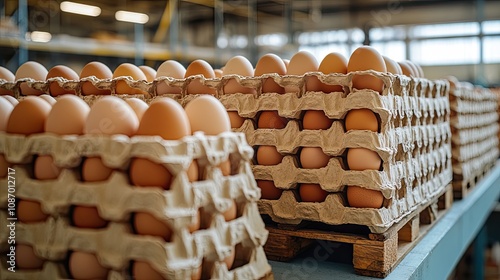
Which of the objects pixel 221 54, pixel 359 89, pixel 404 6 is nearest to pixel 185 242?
pixel 359 89

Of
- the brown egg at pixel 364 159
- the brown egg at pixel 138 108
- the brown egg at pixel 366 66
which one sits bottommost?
the brown egg at pixel 364 159

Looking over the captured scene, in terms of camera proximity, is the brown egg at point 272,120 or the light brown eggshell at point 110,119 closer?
the light brown eggshell at point 110,119

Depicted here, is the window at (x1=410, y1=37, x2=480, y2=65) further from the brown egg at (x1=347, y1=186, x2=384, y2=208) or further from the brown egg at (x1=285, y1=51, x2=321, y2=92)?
the brown egg at (x1=347, y1=186, x2=384, y2=208)

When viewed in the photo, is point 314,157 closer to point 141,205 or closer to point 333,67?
point 333,67

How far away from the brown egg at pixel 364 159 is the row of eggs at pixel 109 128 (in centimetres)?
56

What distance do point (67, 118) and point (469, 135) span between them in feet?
9.24

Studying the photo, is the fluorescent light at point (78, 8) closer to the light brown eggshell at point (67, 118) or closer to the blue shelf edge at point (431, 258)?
the blue shelf edge at point (431, 258)

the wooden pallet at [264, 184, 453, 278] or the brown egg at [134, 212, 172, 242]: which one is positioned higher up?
the brown egg at [134, 212, 172, 242]

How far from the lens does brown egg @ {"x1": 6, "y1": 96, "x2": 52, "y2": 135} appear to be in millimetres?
1265

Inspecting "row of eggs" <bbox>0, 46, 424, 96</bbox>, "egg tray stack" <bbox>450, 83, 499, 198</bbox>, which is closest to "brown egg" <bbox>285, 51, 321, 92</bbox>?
"row of eggs" <bbox>0, 46, 424, 96</bbox>

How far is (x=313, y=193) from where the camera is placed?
1.74m

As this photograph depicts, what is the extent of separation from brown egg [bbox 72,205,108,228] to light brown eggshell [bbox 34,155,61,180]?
0.41ft

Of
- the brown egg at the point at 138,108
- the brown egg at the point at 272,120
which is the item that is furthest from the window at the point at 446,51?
the brown egg at the point at 138,108

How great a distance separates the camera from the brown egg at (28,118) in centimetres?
126
